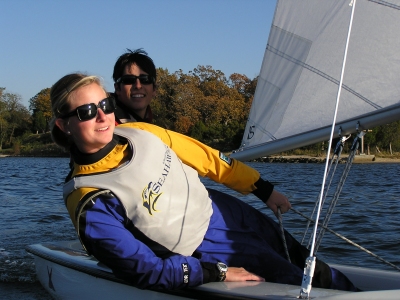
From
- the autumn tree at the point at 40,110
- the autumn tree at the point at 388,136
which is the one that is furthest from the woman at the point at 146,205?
the autumn tree at the point at 40,110

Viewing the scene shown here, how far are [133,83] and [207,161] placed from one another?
0.83 metres

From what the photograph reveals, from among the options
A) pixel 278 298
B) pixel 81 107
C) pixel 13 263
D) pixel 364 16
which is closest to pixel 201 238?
pixel 278 298

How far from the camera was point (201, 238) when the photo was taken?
8.88 ft

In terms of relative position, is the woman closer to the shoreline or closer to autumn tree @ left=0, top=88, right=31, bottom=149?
the shoreline

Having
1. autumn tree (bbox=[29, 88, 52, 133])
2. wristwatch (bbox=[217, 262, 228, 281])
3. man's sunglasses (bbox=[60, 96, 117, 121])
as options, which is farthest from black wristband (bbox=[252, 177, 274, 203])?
autumn tree (bbox=[29, 88, 52, 133])

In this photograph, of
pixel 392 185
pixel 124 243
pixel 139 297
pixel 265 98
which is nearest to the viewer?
pixel 124 243

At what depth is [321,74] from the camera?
3320 mm

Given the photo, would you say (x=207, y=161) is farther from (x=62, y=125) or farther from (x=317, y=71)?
(x=317, y=71)

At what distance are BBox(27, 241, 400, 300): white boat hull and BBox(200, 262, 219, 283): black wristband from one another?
0.14 ft

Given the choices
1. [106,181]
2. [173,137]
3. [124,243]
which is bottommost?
[124,243]

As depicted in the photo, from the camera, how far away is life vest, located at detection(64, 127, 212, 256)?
2404mm

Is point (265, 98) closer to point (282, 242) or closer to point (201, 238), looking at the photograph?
point (282, 242)

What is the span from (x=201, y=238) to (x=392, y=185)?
13.6 meters

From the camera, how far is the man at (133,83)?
11.3 ft
